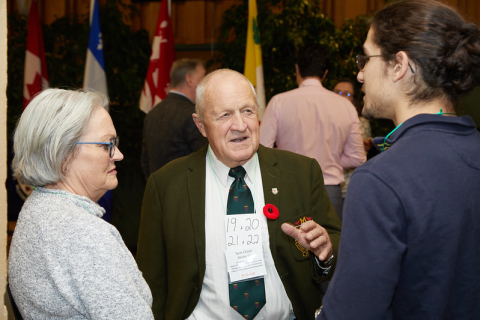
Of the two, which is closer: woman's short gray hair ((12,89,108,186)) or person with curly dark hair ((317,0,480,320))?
person with curly dark hair ((317,0,480,320))

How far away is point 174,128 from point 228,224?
6.39 feet

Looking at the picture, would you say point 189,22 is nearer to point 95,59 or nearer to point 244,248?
point 95,59

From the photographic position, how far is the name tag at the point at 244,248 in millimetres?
1746

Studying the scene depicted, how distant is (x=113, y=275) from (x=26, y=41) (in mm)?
5184

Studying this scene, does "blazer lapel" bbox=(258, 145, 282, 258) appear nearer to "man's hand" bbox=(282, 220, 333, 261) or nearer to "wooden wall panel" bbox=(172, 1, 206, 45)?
"man's hand" bbox=(282, 220, 333, 261)

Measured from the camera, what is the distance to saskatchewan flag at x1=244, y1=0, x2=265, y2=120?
476cm

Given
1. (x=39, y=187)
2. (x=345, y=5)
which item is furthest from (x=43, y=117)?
(x=345, y=5)

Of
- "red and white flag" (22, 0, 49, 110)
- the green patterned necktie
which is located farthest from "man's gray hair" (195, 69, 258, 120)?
"red and white flag" (22, 0, 49, 110)

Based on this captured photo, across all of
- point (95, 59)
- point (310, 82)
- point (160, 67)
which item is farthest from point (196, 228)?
point (95, 59)

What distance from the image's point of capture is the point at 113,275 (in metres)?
1.21

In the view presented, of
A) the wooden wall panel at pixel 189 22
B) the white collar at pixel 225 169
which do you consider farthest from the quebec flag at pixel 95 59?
the white collar at pixel 225 169

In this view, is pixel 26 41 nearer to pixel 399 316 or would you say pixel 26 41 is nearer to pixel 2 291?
pixel 2 291

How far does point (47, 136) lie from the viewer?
1.34 meters

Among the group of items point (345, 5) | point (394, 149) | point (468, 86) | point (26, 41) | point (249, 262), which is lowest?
point (249, 262)
